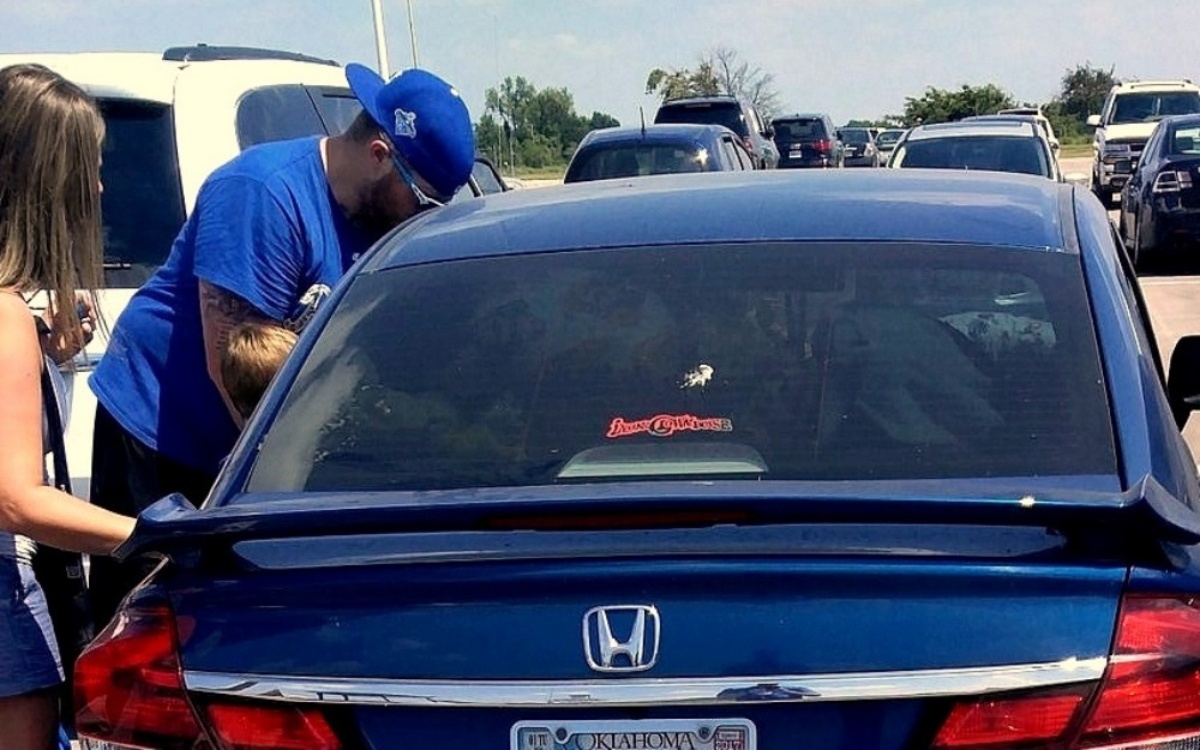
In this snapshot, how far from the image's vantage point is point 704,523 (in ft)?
7.40

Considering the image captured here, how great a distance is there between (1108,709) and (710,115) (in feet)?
74.3

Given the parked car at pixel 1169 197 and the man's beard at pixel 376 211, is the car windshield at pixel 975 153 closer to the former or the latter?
the parked car at pixel 1169 197

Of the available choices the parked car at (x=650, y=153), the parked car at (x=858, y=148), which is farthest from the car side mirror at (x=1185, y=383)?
the parked car at (x=858, y=148)

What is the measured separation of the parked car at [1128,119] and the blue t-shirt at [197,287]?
2404cm

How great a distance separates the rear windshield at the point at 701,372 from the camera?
104 inches

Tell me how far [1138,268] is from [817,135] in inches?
772

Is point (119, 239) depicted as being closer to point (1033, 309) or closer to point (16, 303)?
point (16, 303)

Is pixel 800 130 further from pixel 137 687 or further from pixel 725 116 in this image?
pixel 137 687

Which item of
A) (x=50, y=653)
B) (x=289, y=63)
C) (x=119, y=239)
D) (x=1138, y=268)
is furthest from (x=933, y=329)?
A: (x=1138, y=268)

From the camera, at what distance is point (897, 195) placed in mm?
3445

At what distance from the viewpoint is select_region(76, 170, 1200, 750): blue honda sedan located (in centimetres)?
213

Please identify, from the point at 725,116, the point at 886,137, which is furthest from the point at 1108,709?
the point at 886,137

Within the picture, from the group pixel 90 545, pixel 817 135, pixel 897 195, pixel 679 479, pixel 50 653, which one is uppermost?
pixel 897 195

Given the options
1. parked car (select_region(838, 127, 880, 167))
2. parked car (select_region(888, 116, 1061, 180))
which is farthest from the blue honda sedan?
parked car (select_region(838, 127, 880, 167))
